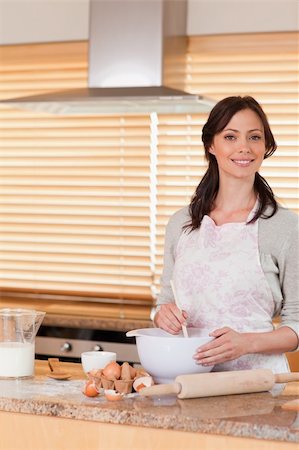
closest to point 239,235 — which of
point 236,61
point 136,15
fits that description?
point 136,15

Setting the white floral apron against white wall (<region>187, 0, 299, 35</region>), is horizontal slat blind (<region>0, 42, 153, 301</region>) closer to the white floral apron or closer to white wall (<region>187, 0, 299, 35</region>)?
white wall (<region>187, 0, 299, 35</region>)

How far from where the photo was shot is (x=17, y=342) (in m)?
2.32

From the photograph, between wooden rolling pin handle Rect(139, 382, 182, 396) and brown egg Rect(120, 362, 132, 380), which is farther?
brown egg Rect(120, 362, 132, 380)

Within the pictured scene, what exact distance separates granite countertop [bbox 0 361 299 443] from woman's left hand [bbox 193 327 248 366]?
12 cm

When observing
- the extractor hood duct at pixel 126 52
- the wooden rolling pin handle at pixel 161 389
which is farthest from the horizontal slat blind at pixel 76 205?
the wooden rolling pin handle at pixel 161 389

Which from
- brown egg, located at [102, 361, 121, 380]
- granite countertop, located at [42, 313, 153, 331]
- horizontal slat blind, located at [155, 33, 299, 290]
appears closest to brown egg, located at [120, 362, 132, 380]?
brown egg, located at [102, 361, 121, 380]

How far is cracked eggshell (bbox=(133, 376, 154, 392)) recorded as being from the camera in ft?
6.92

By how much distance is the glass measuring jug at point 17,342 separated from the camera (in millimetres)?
2285

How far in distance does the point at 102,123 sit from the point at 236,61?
2.36 feet

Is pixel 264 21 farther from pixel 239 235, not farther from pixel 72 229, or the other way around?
pixel 239 235

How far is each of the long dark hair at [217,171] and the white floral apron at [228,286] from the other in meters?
0.05

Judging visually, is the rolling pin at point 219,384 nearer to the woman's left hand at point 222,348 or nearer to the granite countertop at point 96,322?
the woman's left hand at point 222,348

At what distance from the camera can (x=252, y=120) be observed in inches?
98.6

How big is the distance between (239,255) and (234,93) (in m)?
1.80
